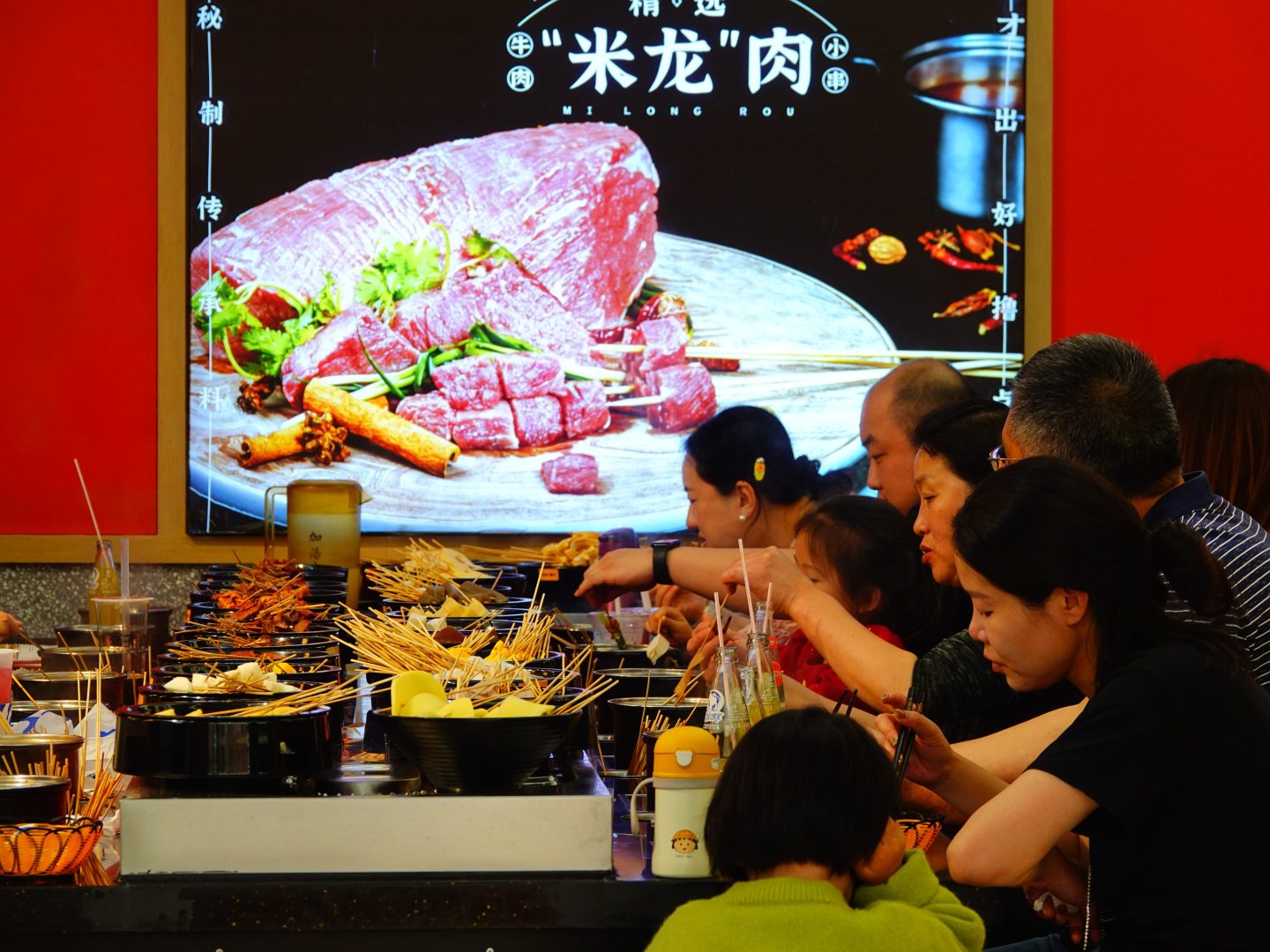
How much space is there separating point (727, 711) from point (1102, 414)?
762mm

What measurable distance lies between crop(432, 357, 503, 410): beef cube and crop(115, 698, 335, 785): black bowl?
293 cm

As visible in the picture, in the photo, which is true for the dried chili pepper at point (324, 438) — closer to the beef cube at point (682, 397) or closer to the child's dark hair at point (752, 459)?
the beef cube at point (682, 397)

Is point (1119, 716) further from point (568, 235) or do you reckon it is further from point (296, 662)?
point (568, 235)

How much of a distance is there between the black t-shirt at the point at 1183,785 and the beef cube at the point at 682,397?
9.63 feet

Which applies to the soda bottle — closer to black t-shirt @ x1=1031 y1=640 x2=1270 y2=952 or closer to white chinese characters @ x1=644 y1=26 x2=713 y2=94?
black t-shirt @ x1=1031 y1=640 x2=1270 y2=952

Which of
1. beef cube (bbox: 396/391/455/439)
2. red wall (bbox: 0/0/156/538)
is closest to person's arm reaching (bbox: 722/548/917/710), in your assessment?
beef cube (bbox: 396/391/455/439)

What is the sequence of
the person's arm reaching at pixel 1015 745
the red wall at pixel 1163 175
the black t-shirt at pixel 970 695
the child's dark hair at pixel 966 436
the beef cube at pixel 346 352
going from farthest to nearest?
the red wall at pixel 1163 175, the beef cube at pixel 346 352, the child's dark hair at pixel 966 436, the black t-shirt at pixel 970 695, the person's arm reaching at pixel 1015 745

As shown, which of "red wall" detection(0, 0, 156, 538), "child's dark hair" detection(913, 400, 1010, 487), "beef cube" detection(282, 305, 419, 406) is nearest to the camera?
"child's dark hair" detection(913, 400, 1010, 487)

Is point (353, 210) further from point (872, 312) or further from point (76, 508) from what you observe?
point (872, 312)

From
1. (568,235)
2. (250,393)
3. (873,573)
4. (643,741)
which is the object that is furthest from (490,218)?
(643,741)

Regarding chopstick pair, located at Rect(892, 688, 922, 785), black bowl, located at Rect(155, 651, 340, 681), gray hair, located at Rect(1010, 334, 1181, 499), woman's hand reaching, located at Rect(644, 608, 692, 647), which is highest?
gray hair, located at Rect(1010, 334, 1181, 499)

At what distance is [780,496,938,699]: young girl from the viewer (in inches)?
102

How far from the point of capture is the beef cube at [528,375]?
439 centimetres

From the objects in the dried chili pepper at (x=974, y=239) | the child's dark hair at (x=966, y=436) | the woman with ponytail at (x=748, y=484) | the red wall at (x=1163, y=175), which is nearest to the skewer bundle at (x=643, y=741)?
the child's dark hair at (x=966, y=436)
